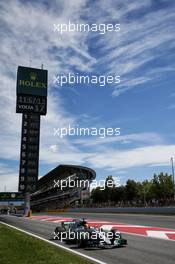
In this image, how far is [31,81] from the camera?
44125 mm

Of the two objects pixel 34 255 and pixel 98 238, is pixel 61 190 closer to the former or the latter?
pixel 98 238

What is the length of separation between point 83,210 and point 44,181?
52.3 metres

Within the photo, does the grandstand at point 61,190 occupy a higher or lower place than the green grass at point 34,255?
higher

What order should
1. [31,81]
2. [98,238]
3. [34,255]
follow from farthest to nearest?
[31,81] < [98,238] < [34,255]

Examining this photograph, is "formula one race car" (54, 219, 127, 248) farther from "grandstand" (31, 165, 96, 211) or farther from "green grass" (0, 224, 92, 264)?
"grandstand" (31, 165, 96, 211)

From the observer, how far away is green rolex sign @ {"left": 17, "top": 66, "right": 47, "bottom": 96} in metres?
43.7

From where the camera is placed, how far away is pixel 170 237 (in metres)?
12.9

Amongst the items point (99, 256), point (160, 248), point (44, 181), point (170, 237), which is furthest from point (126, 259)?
point (44, 181)

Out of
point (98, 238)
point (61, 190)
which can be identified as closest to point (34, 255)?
point (98, 238)

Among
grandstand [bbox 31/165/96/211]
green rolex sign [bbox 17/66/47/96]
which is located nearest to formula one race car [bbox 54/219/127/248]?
green rolex sign [bbox 17/66/47/96]

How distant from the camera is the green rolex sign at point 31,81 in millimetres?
43656

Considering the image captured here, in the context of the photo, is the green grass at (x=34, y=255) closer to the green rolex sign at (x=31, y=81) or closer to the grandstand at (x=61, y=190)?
the green rolex sign at (x=31, y=81)

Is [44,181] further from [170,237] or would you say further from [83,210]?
[170,237]

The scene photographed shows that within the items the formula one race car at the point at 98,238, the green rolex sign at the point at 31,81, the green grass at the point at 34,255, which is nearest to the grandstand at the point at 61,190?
the green rolex sign at the point at 31,81
